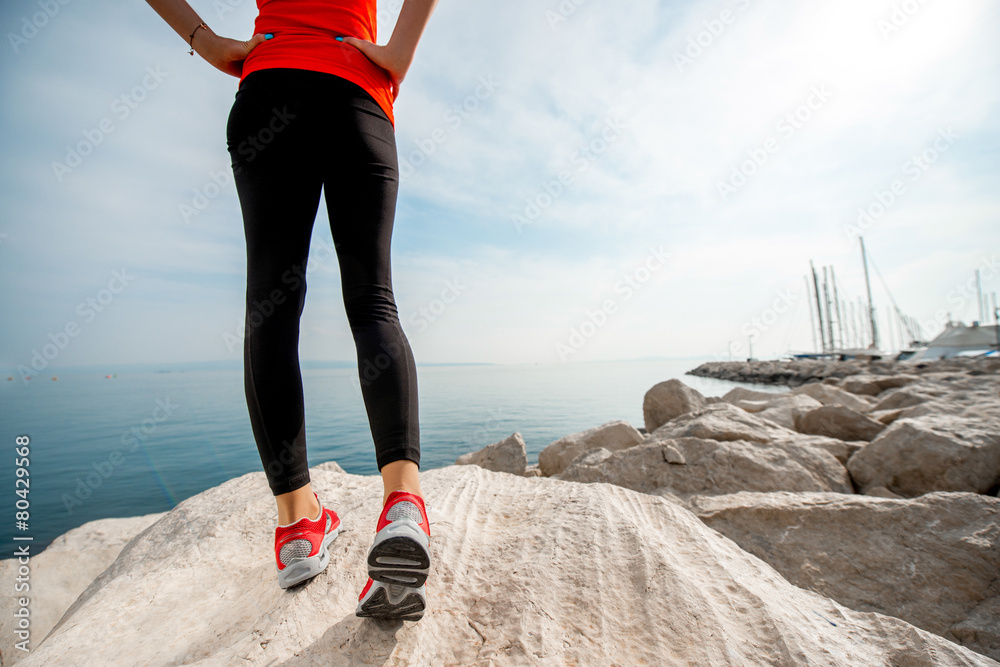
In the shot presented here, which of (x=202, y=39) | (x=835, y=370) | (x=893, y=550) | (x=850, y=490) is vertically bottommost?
(x=835, y=370)

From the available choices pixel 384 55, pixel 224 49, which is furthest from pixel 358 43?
pixel 224 49

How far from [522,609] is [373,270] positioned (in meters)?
1.03

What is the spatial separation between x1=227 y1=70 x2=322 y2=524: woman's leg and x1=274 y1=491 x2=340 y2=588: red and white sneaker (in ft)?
0.18

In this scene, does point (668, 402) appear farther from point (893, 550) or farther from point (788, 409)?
point (893, 550)

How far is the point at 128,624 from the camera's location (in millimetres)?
1313

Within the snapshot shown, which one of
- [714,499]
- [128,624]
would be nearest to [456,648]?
[128,624]

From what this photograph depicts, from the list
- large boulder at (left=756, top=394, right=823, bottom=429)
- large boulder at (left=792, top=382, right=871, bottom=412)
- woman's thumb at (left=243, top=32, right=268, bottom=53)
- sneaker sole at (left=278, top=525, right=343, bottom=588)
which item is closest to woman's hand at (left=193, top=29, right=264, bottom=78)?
woman's thumb at (left=243, top=32, right=268, bottom=53)

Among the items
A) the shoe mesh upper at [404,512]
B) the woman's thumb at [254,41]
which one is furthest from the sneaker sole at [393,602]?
the woman's thumb at [254,41]

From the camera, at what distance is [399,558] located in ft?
3.43

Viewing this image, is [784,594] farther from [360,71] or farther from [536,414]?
[536,414]

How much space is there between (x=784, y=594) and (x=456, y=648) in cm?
97

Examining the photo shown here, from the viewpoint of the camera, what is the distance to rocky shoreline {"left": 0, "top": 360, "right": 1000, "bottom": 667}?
1.09 metres

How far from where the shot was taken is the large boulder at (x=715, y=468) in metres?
3.02

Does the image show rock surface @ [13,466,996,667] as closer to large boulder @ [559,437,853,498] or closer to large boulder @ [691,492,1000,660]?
large boulder @ [691,492,1000,660]
